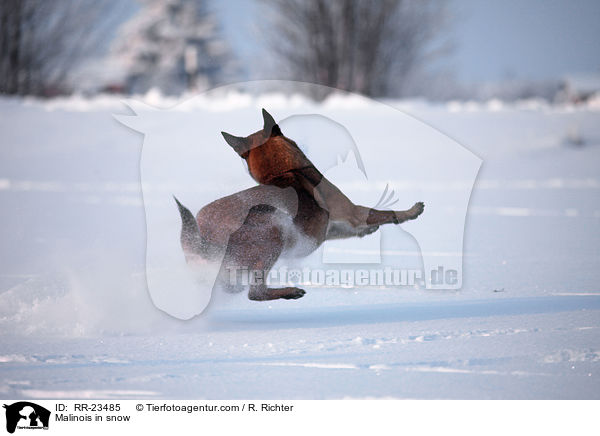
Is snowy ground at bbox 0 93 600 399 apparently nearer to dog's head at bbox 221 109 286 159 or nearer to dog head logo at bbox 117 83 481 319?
dog head logo at bbox 117 83 481 319

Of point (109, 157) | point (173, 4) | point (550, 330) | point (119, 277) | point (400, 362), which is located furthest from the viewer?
point (173, 4)

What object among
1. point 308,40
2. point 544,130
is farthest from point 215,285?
point 308,40

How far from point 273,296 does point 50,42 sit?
46.0ft

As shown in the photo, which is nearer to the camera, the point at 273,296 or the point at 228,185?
the point at 228,185

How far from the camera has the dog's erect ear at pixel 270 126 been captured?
2115 mm

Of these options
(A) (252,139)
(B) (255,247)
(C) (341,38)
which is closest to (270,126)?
(A) (252,139)

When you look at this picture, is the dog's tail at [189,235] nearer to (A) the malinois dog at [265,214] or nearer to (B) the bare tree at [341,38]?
(A) the malinois dog at [265,214]

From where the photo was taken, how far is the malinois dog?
2.16 metres

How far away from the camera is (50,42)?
46.9ft
